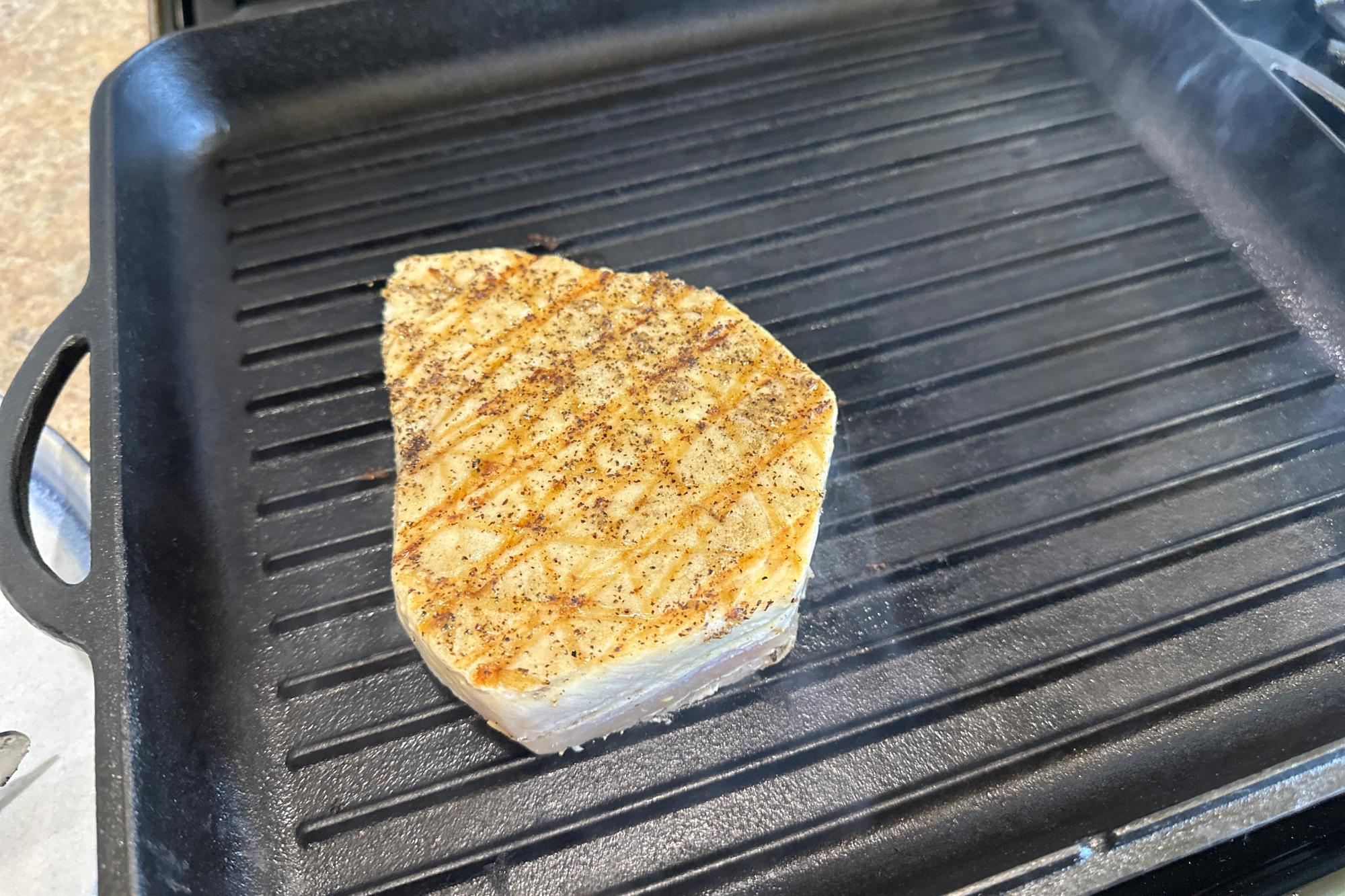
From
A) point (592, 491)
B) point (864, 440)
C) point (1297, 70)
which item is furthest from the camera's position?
point (1297, 70)

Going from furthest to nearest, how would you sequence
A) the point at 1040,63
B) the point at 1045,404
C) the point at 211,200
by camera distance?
the point at 1040,63, the point at 211,200, the point at 1045,404

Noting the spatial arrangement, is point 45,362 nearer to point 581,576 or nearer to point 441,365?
point 441,365

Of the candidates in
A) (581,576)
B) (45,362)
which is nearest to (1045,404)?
(581,576)

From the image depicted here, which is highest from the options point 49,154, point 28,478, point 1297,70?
point 1297,70

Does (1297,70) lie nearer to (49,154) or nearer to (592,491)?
(592,491)

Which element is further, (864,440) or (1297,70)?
(1297,70)

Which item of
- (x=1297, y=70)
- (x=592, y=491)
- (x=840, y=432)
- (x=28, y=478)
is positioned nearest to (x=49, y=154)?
(x=28, y=478)

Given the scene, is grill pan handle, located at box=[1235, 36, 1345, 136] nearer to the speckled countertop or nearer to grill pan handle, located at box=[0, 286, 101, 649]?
grill pan handle, located at box=[0, 286, 101, 649]

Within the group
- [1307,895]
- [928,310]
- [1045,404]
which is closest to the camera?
[1307,895]
